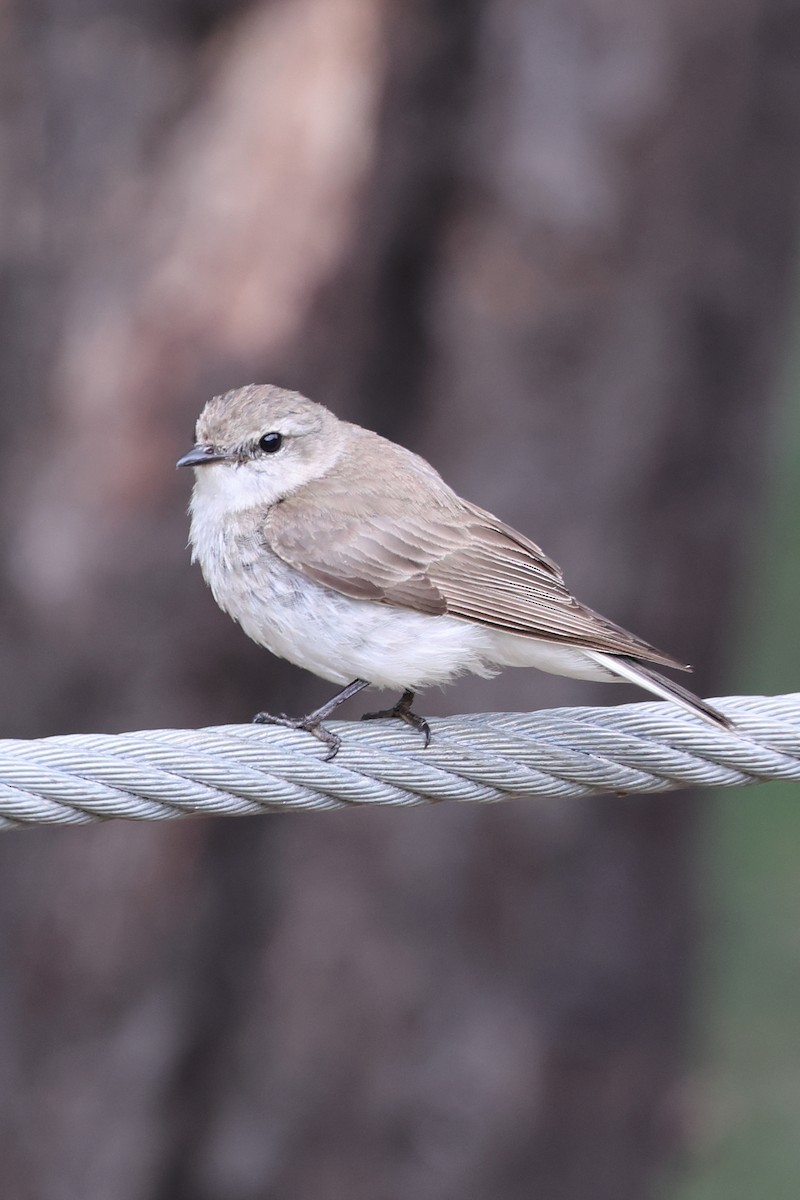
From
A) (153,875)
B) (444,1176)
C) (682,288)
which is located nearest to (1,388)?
(153,875)

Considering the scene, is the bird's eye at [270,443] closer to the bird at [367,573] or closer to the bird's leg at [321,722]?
the bird at [367,573]

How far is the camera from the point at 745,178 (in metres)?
7.03

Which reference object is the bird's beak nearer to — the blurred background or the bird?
the bird

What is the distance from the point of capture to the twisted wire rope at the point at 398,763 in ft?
11.7

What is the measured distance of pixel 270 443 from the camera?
512 cm

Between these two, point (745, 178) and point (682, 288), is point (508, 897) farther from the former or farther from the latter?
point (745, 178)

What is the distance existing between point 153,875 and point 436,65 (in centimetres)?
397

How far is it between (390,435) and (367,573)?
2.88m

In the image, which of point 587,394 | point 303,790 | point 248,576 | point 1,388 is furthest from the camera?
point 1,388

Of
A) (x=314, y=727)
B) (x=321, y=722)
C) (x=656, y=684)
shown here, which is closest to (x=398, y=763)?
(x=314, y=727)

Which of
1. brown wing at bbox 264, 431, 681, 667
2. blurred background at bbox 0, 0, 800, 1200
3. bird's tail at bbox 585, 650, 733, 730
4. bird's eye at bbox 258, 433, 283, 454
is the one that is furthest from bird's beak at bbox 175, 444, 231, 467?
blurred background at bbox 0, 0, 800, 1200

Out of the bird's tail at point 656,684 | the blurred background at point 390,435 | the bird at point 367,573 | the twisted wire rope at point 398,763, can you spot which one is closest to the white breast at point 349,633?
the bird at point 367,573

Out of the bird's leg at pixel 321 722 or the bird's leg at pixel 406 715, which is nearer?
the bird's leg at pixel 321 722

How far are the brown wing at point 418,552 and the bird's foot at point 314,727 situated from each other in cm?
43
